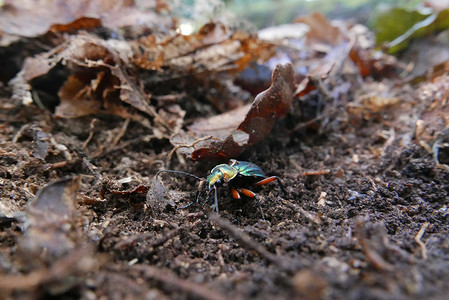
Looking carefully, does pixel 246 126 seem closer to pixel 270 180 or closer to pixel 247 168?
pixel 247 168

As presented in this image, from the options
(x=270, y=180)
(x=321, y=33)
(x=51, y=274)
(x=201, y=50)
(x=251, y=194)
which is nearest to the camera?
(x=51, y=274)

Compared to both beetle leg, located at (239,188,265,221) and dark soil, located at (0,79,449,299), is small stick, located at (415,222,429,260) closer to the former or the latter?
dark soil, located at (0,79,449,299)

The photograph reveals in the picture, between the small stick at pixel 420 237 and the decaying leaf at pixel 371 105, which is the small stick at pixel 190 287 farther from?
the decaying leaf at pixel 371 105

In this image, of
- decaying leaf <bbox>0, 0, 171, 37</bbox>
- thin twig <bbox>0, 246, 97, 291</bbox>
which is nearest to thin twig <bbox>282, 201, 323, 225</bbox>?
thin twig <bbox>0, 246, 97, 291</bbox>

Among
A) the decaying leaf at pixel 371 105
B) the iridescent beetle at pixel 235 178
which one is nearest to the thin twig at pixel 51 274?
the iridescent beetle at pixel 235 178

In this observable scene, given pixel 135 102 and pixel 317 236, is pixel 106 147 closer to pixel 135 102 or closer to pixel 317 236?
pixel 135 102

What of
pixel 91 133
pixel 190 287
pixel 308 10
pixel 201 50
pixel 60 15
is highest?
pixel 308 10

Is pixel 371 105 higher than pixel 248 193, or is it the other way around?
pixel 371 105

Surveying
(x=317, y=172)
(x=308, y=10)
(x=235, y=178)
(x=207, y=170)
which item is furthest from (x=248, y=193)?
(x=308, y=10)
